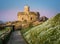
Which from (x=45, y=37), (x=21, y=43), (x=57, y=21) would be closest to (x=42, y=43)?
(x=45, y=37)

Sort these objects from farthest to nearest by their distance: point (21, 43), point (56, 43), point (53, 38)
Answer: point (21, 43), point (53, 38), point (56, 43)

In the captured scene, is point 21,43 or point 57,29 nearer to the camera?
point 57,29

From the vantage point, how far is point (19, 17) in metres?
107

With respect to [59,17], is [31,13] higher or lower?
lower

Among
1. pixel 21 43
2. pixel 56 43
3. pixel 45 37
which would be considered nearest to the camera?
pixel 56 43

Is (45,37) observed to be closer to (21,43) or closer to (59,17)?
(59,17)

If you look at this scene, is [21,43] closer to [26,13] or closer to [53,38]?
[53,38]

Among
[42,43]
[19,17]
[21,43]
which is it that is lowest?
[19,17]

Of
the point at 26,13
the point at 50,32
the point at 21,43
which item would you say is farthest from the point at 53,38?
the point at 26,13

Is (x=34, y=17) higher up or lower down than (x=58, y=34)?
lower down

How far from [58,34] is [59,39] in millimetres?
1279

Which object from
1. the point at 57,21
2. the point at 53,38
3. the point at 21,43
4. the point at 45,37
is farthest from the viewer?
the point at 21,43

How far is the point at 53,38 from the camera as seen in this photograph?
54.3 feet

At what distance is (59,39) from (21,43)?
10.1 m
